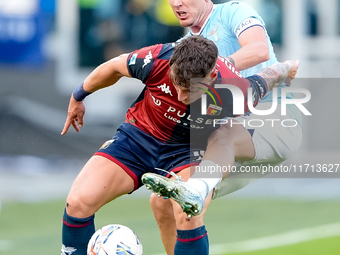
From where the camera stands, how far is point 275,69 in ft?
13.8

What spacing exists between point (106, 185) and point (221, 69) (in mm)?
1127

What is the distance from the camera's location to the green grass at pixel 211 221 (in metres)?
5.90

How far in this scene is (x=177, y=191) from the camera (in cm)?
327

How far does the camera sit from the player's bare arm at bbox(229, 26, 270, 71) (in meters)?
4.11

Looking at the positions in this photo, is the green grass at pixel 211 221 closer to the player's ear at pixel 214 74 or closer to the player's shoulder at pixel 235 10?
the player's shoulder at pixel 235 10

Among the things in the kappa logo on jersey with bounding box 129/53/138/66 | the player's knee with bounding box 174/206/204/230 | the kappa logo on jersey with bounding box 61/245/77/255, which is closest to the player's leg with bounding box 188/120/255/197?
the player's knee with bounding box 174/206/204/230

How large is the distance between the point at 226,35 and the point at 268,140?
36.6 inches

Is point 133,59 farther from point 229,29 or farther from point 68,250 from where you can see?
point 68,250

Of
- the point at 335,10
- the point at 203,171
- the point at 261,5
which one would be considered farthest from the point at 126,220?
the point at 335,10

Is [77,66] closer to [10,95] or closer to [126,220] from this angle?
[10,95]

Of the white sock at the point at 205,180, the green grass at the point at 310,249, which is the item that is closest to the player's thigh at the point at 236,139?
the white sock at the point at 205,180

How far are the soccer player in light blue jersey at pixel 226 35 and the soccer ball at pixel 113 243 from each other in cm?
44

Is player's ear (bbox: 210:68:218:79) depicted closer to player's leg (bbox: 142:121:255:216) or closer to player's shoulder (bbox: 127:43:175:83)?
player's shoulder (bbox: 127:43:175:83)

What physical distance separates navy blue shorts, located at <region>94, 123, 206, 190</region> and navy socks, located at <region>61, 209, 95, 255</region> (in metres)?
0.45
